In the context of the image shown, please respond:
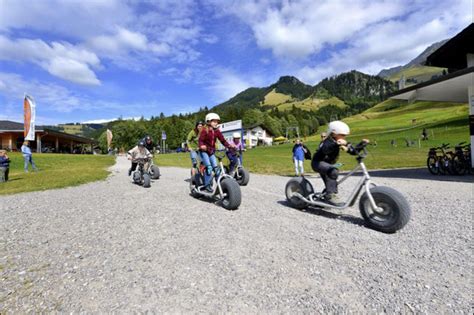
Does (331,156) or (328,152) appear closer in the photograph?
(328,152)

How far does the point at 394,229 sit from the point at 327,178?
5.12 feet

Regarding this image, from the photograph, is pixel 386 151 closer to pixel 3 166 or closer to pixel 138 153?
pixel 138 153

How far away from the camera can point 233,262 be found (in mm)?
3119

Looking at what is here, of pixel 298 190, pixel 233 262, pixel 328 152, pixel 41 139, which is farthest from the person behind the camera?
pixel 41 139

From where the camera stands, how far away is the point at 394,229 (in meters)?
4.07

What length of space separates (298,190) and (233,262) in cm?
331

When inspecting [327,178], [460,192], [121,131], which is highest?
[121,131]

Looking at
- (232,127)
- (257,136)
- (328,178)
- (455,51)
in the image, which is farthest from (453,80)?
(257,136)

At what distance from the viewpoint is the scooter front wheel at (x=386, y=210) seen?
13.3ft

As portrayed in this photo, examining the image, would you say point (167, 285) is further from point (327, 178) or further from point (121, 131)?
point (121, 131)

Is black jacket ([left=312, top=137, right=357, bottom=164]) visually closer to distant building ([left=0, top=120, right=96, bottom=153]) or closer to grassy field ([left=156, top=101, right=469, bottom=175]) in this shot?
grassy field ([left=156, top=101, right=469, bottom=175])

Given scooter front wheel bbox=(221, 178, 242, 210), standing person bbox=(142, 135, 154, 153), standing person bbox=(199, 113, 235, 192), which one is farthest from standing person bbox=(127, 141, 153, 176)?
scooter front wheel bbox=(221, 178, 242, 210)

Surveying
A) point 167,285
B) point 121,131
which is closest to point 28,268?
point 167,285

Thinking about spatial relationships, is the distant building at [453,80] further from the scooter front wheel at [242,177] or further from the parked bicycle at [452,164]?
the scooter front wheel at [242,177]
